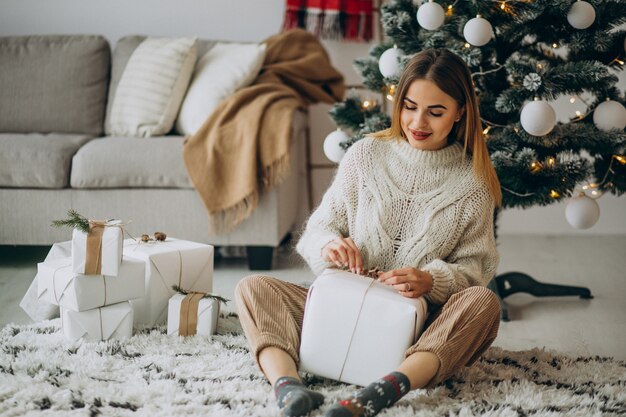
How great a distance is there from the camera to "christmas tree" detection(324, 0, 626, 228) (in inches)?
75.2

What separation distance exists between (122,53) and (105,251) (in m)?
1.67

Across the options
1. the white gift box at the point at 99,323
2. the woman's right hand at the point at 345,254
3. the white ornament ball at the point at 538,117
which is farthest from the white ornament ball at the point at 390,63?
the white gift box at the point at 99,323

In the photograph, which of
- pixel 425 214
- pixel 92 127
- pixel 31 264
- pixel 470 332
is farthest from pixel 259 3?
pixel 470 332

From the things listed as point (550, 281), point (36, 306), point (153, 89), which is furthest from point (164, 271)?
point (550, 281)

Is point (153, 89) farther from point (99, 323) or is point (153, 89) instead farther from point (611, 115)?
point (611, 115)

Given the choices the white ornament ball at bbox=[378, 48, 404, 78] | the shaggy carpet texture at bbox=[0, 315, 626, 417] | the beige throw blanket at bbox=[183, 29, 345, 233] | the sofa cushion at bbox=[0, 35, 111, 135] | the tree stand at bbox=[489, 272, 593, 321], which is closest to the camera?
the shaggy carpet texture at bbox=[0, 315, 626, 417]

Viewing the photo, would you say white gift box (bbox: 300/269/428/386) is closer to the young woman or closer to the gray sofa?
the young woman

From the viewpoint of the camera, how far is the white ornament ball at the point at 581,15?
74.4 inches

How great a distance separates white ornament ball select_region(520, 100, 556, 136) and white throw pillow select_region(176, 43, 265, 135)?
1213 millimetres

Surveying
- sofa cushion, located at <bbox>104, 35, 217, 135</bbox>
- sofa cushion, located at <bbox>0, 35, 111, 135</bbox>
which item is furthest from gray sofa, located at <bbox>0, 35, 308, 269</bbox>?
sofa cushion, located at <bbox>104, 35, 217, 135</bbox>

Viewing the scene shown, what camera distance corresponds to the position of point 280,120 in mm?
2559

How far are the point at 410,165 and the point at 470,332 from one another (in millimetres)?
407

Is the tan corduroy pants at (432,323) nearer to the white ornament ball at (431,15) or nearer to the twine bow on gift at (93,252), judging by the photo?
the twine bow on gift at (93,252)

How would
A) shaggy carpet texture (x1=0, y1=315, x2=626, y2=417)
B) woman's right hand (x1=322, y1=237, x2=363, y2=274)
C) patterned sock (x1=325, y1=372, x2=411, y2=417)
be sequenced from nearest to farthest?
patterned sock (x1=325, y1=372, x2=411, y2=417), shaggy carpet texture (x1=0, y1=315, x2=626, y2=417), woman's right hand (x1=322, y1=237, x2=363, y2=274)
